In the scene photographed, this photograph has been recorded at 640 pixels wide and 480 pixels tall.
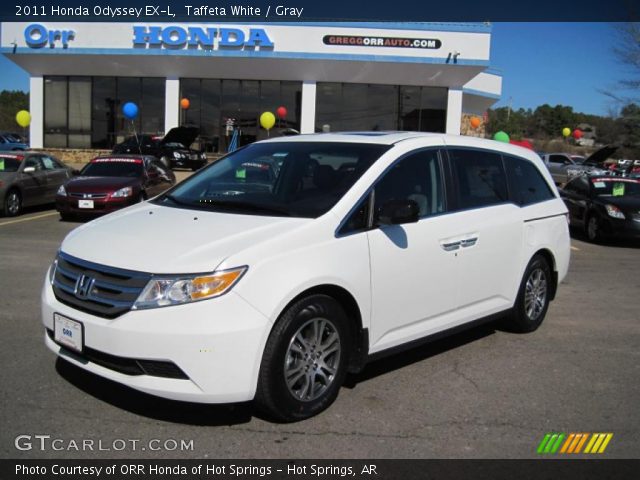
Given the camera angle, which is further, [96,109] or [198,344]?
[96,109]

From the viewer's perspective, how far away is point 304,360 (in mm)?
3727

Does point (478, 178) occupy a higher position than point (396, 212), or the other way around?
point (478, 178)

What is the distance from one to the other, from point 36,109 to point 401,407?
1205 inches

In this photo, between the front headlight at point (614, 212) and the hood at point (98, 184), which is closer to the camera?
the front headlight at point (614, 212)

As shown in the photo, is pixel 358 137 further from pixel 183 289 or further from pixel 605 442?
pixel 605 442

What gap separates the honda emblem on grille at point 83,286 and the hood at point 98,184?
9.60m

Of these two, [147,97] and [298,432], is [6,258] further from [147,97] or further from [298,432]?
[147,97]

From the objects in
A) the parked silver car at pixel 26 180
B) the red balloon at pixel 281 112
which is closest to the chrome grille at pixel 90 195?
the parked silver car at pixel 26 180

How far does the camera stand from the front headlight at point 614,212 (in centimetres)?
1230

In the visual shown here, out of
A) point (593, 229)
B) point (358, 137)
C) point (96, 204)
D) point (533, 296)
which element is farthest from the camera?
point (593, 229)

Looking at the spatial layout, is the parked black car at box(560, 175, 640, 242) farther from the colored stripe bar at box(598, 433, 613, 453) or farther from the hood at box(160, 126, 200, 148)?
the hood at box(160, 126, 200, 148)

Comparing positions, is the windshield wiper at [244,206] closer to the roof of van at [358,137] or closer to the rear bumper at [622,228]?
the roof of van at [358,137]

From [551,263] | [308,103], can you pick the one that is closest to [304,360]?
[551,263]

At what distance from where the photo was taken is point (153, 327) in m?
3.31
